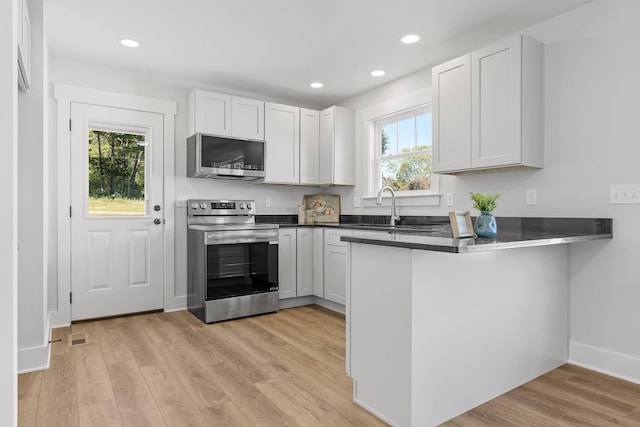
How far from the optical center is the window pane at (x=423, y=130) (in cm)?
380

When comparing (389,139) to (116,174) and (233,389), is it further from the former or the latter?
(233,389)

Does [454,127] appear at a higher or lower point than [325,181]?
higher

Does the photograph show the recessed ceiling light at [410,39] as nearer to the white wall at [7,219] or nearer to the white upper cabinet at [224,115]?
the white upper cabinet at [224,115]

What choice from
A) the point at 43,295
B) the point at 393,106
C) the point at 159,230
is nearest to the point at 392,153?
the point at 393,106

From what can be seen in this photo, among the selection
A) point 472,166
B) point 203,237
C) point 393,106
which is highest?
point 393,106

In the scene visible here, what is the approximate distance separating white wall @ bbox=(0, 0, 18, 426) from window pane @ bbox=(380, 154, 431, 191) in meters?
3.26

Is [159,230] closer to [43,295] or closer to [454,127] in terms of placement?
[43,295]

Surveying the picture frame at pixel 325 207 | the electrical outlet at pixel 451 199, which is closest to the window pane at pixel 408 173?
the electrical outlet at pixel 451 199

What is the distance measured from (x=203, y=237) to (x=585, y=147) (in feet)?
10.1

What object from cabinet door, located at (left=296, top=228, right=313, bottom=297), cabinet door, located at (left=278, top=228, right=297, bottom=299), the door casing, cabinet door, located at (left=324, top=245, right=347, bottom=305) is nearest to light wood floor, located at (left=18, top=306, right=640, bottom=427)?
the door casing

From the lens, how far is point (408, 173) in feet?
13.2

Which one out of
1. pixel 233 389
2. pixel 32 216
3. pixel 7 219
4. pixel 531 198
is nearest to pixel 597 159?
pixel 531 198

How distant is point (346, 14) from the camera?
2.73 metres

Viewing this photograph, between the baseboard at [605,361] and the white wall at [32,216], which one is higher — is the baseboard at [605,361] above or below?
below
